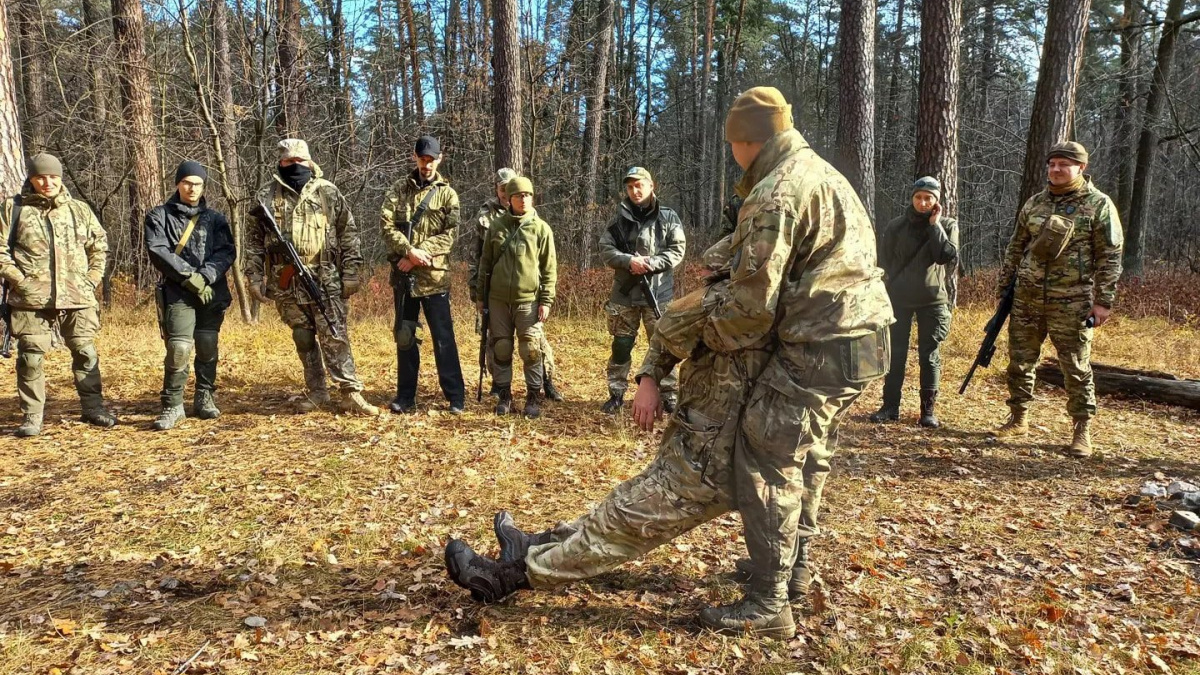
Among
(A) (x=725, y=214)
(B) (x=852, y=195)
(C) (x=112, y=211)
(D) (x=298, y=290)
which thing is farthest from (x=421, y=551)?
(C) (x=112, y=211)

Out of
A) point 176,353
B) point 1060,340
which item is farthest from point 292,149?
point 1060,340

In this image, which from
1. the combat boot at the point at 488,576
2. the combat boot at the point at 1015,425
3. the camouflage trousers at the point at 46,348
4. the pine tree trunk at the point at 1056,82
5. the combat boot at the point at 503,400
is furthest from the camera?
the pine tree trunk at the point at 1056,82

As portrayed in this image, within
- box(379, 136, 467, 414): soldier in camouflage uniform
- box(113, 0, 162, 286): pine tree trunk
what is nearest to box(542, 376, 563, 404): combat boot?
box(379, 136, 467, 414): soldier in camouflage uniform

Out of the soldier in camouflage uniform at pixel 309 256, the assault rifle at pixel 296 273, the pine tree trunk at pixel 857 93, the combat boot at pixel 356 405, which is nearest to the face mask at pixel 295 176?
the soldier in camouflage uniform at pixel 309 256

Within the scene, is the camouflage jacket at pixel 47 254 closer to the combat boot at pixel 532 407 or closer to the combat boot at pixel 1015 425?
the combat boot at pixel 532 407

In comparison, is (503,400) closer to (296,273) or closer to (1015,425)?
(296,273)

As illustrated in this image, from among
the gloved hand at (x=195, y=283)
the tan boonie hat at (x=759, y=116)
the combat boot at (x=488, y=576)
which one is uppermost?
the tan boonie hat at (x=759, y=116)

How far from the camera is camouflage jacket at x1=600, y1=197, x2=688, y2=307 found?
20.8 ft

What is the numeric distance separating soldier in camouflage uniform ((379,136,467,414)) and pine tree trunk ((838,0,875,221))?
627 cm

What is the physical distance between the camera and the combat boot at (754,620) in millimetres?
2891

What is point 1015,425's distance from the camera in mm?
6191

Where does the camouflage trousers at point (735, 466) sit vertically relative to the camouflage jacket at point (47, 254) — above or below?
below

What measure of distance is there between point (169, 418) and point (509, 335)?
309 centimetres

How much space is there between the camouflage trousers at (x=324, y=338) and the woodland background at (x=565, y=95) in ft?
11.9
